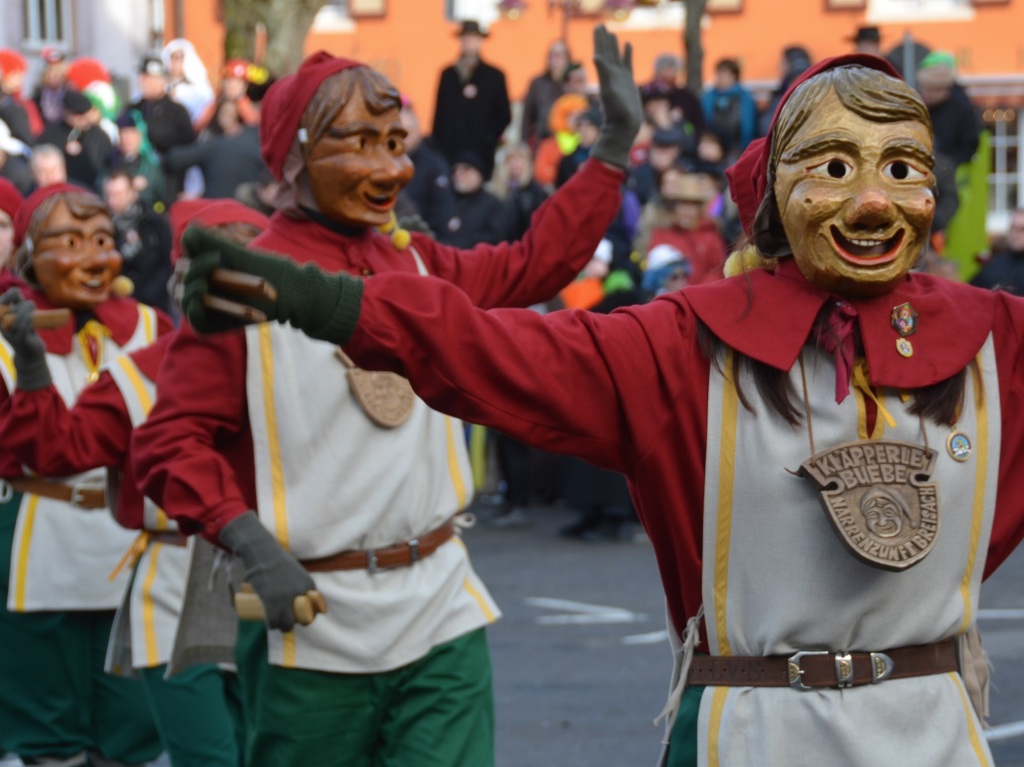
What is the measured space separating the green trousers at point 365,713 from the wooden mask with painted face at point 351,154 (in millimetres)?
1056

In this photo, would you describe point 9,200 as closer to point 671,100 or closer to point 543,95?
point 671,100

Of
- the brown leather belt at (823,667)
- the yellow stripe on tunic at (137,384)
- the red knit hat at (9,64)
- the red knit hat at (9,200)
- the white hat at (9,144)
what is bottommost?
the brown leather belt at (823,667)

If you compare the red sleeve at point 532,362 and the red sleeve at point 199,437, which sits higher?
the red sleeve at point 532,362

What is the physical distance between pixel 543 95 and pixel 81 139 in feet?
13.3

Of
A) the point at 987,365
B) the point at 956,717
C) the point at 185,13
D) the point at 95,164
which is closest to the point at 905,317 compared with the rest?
the point at 987,365

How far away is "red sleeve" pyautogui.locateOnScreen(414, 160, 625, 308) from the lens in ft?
16.0

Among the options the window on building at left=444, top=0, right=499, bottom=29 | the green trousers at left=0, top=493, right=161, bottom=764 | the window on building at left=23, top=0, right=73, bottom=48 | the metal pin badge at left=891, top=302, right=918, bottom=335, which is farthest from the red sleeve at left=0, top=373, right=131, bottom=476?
the window on building at left=444, top=0, right=499, bottom=29

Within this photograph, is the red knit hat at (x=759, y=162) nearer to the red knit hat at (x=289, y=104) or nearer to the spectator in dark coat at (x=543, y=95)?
the red knit hat at (x=289, y=104)

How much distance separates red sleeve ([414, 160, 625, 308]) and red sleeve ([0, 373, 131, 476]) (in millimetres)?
1099

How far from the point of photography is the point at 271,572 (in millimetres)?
4176

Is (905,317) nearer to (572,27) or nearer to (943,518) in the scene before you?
(943,518)

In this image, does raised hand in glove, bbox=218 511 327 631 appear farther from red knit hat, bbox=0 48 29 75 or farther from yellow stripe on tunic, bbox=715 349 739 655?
red knit hat, bbox=0 48 29 75

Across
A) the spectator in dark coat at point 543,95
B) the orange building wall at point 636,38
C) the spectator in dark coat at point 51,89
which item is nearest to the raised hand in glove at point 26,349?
the spectator in dark coat at point 543,95

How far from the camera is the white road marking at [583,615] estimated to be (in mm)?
8914
